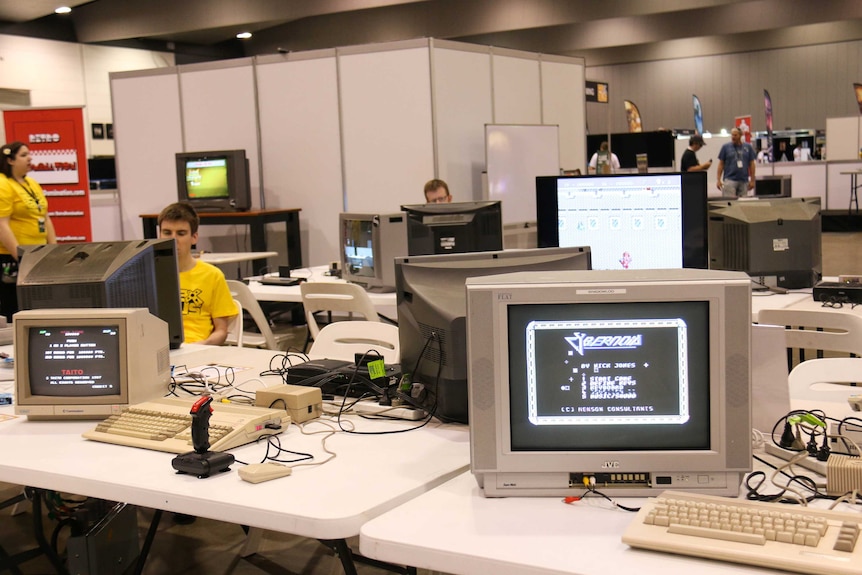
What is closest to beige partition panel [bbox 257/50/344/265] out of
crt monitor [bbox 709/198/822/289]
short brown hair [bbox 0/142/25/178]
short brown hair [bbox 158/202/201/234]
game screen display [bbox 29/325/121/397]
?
short brown hair [bbox 0/142/25/178]

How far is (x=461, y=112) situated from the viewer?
783cm

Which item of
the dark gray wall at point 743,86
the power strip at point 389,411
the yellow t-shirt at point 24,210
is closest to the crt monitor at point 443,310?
the power strip at point 389,411

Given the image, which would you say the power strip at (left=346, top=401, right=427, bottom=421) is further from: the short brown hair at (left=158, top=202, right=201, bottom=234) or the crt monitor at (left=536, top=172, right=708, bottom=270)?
the short brown hair at (left=158, top=202, right=201, bottom=234)

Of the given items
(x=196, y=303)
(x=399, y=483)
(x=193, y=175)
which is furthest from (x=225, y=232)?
(x=399, y=483)

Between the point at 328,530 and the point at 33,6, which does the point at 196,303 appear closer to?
the point at 328,530

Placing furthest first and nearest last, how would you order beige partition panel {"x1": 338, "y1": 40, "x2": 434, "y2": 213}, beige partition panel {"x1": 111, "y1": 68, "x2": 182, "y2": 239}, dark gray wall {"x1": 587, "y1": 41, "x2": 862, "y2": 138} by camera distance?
dark gray wall {"x1": 587, "y1": 41, "x2": 862, "y2": 138} → beige partition panel {"x1": 111, "y1": 68, "x2": 182, "y2": 239} → beige partition panel {"x1": 338, "y1": 40, "x2": 434, "y2": 213}

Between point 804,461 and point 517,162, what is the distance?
642 centimetres

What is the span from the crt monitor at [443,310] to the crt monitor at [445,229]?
211 cm

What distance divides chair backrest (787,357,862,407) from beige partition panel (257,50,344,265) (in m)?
5.97

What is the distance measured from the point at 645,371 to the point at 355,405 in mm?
1017

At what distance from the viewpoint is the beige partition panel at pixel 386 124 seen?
7.59 m

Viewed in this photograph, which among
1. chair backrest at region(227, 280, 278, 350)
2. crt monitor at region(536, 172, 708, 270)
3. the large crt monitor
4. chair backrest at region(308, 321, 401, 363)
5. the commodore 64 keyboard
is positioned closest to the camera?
the commodore 64 keyboard

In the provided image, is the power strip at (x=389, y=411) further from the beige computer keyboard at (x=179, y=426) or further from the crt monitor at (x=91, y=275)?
the crt monitor at (x=91, y=275)

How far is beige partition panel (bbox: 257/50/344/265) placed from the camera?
8.06 meters
